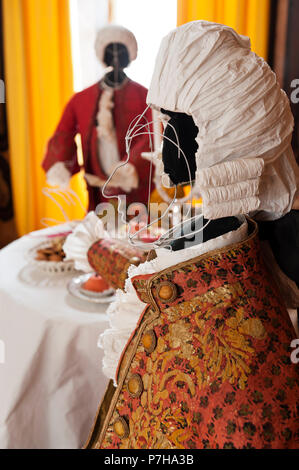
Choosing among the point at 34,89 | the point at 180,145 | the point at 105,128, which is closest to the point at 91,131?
the point at 105,128

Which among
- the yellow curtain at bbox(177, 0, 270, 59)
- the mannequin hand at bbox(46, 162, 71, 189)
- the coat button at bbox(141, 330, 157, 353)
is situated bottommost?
the mannequin hand at bbox(46, 162, 71, 189)

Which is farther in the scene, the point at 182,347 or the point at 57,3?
the point at 57,3

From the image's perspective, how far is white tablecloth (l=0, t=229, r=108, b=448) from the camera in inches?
40.1

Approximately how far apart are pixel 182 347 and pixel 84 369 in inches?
19.2

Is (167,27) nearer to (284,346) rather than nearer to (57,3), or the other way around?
(57,3)

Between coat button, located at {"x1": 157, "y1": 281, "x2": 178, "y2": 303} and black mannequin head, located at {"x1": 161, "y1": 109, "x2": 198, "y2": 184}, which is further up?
black mannequin head, located at {"x1": 161, "y1": 109, "x2": 198, "y2": 184}

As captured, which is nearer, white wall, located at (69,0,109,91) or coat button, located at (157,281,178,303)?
coat button, located at (157,281,178,303)

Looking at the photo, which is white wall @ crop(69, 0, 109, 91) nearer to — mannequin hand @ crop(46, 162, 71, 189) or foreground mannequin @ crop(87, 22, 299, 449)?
mannequin hand @ crop(46, 162, 71, 189)

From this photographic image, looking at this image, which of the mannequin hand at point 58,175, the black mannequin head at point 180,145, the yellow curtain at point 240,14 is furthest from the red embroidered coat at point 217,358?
the mannequin hand at point 58,175

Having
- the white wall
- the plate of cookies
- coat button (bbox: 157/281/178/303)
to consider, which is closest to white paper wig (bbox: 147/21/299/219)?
coat button (bbox: 157/281/178/303)

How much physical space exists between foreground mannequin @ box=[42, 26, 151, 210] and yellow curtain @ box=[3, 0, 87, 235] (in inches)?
28.2

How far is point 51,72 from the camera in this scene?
259 centimetres

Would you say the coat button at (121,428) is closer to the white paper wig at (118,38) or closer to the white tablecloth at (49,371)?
the white tablecloth at (49,371)
